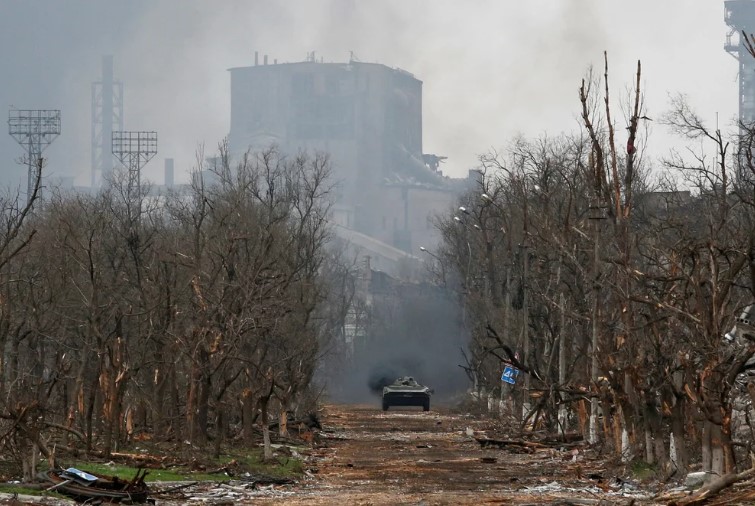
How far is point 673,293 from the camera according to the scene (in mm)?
24703

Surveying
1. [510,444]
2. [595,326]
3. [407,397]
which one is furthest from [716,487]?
[407,397]

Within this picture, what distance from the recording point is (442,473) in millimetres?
28984

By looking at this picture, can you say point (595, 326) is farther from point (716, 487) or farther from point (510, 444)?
point (716, 487)

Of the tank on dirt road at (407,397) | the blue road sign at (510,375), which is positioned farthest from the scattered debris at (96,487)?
the tank on dirt road at (407,397)

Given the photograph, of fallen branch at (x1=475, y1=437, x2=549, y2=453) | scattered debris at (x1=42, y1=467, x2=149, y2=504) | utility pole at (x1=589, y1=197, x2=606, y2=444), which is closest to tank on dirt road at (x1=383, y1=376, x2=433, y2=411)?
Result: fallen branch at (x1=475, y1=437, x2=549, y2=453)

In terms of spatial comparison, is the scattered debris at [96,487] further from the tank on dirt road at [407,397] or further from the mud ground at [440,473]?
the tank on dirt road at [407,397]

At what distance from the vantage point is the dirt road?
22422 mm

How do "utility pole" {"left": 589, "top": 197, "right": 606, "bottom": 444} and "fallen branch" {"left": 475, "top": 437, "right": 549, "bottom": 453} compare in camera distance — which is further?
"fallen branch" {"left": 475, "top": 437, "right": 549, "bottom": 453}

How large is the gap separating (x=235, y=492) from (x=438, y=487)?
3.85m

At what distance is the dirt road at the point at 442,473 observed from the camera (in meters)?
22.4

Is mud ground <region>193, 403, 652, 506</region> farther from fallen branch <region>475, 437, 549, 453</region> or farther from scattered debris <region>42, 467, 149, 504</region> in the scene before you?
scattered debris <region>42, 467, 149, 504</region>

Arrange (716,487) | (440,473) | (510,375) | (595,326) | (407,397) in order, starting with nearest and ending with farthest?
(716,487) → (440,473) → (595,326) → (510,375) → (407,397)

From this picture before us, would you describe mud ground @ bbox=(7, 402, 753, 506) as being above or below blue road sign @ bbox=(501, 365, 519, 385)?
below

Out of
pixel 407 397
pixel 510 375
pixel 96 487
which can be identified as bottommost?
pixel 96 487
